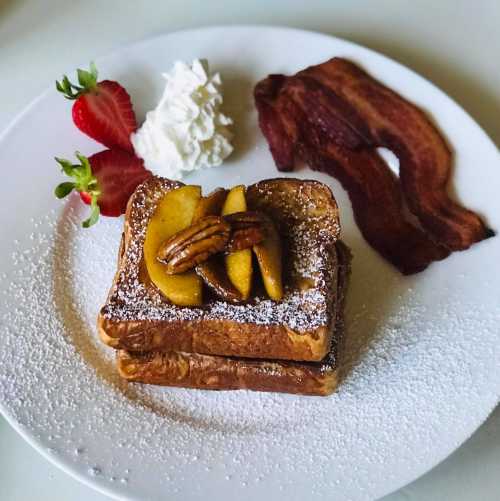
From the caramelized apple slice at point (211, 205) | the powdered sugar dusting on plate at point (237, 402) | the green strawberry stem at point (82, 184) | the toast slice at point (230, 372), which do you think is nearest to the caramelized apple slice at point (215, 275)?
the caramelized apple slice at point (211, 205)

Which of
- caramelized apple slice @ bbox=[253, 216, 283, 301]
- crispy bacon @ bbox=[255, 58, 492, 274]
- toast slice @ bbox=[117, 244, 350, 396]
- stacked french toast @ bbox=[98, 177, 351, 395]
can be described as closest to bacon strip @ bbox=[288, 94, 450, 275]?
A: crispy bacon @ bbox=[255, 58, 492, 274]

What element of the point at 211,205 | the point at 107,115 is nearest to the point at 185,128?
the point at 107,115

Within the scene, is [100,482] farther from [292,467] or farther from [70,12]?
[70,12]

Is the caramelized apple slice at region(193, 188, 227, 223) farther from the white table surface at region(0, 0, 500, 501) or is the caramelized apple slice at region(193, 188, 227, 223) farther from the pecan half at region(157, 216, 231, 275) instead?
the white table surface at region(0, 0, 500, 501)

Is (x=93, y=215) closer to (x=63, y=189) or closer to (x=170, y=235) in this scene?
(x=63, y=189)

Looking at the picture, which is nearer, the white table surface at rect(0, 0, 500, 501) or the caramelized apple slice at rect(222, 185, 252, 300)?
the caramelized apple slice at rect(222, 185, 252, 300)

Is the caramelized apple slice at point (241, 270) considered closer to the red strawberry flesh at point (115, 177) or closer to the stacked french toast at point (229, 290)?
the stacked french toast at point (229, 290)

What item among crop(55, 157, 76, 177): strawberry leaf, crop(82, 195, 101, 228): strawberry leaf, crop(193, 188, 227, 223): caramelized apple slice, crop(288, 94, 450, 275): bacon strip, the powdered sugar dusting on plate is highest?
crop(193, 188, 227, 223): caramelized apple slice
